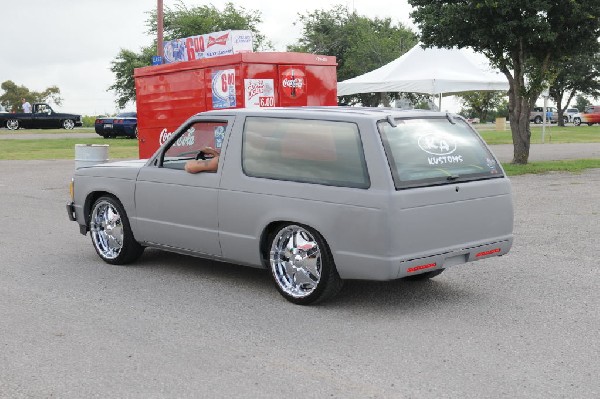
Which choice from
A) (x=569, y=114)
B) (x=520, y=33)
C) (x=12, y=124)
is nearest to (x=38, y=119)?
(x=12, y=124)

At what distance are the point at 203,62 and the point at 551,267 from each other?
7135 mm

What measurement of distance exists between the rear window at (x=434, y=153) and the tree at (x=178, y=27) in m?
45.1

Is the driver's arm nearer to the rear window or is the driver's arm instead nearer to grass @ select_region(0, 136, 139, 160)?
the rear window

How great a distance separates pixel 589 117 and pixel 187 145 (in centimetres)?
6575

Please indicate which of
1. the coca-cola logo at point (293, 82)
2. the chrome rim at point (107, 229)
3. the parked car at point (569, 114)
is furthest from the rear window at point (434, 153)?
the parked car at point (569, 114)

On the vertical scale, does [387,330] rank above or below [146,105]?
below

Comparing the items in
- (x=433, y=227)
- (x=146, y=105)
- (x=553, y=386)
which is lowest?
(x=553, y=386)

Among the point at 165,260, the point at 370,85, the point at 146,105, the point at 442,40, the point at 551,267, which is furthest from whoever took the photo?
the point at 370,85

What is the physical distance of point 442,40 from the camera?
2022 centimetres

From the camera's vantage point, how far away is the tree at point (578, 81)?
68.7 m

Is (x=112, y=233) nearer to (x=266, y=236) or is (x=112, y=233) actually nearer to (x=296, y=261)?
(x=266, y=236)

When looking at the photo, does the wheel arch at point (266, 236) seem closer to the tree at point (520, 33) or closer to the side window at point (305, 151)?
the side window at point (305, 151)

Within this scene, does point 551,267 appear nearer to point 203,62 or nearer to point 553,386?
point 553,386

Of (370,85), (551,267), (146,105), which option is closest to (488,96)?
(370,85)
